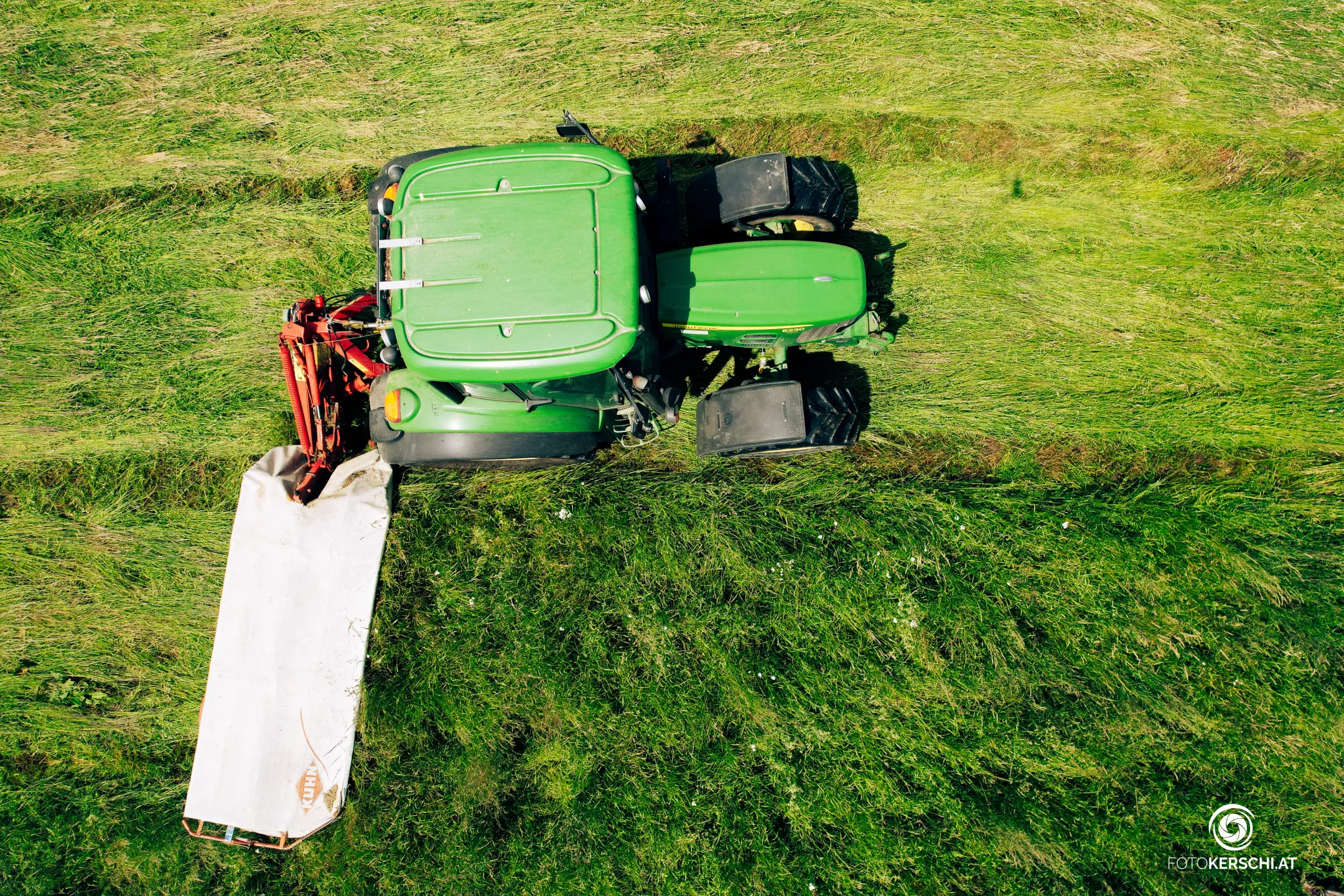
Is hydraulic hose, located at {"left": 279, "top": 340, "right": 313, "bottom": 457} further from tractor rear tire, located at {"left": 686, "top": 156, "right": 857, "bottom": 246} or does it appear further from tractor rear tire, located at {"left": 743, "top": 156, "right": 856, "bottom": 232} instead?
tractor rear tire, located at {"left": 743, "top": 156, "right": 856, "bottom": 232}

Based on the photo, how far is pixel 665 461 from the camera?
5.25 m

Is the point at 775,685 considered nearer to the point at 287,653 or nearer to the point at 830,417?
the point at 830,417

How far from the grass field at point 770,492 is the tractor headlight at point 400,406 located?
111 centimetres

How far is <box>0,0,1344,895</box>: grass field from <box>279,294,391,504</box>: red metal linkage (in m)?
0.67

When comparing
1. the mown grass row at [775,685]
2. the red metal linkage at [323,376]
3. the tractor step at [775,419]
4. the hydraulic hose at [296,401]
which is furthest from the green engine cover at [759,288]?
the hydraulic hose at [296,401]

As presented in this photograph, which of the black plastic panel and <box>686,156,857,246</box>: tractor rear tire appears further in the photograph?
<box>686,156,857,246</box>: tractor rear tire

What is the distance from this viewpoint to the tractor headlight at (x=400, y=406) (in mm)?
4262

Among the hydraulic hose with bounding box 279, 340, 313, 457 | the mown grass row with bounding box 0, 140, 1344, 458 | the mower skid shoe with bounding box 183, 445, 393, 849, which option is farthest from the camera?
the mown grass row with bounding box 0, 140, 1344, 458

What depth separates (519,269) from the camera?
11.2 ft

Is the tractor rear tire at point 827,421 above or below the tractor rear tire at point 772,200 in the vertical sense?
below

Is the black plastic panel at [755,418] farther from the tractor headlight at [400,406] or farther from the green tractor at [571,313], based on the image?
the tractor headlight at [400,406]

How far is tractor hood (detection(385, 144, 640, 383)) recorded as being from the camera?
3.38 meters

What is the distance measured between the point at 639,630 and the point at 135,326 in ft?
17.7

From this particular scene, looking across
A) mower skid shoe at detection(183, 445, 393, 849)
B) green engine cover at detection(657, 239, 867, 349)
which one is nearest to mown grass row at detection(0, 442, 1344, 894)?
mower skid shoe at detection(183, 445, 393, 849)
